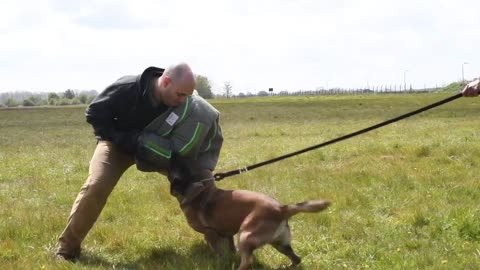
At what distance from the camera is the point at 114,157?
595 centimetres

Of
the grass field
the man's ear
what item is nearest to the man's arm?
the man's ear

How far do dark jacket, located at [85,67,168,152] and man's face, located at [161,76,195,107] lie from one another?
0.18 meters

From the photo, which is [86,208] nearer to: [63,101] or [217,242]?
[217,242]

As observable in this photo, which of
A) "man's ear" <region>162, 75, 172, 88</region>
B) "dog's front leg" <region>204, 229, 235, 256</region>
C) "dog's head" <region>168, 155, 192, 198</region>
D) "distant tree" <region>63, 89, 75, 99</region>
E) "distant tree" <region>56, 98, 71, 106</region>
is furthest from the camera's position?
"distant tree" <region>63, 89, 75, 99</region>

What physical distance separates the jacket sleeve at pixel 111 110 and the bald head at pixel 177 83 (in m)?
0.40

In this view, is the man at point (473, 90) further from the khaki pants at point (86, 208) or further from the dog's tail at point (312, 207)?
the khaki pants at point (86, 208)

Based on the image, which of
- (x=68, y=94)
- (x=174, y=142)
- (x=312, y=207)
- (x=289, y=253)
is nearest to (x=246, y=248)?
(x=289, y=253)

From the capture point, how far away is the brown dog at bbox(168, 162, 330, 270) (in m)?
4.98

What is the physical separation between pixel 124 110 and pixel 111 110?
13cm

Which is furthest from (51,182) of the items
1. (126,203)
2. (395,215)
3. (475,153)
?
(475,153)

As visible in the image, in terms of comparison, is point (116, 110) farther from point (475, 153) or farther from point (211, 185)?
point (475, 153)

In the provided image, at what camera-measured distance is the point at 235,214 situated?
17.5 ft

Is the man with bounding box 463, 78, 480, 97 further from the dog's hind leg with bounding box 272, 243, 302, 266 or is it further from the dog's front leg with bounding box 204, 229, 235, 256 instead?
the dog's front leg with bounding box 204, 229, 235, 256

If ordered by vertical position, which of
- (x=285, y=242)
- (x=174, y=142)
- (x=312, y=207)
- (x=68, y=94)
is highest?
(x=68, y=94)
